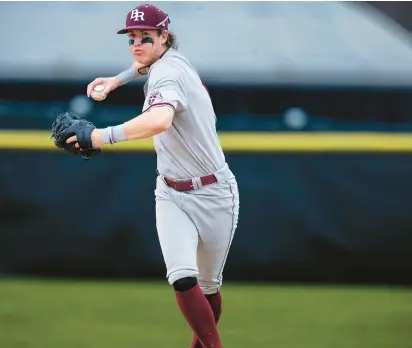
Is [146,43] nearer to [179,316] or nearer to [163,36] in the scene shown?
[163,36]

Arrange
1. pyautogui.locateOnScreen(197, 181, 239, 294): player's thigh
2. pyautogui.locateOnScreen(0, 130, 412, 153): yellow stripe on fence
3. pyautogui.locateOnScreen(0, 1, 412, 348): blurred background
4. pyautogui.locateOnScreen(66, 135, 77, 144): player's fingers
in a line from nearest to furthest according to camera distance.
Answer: pyautogui.locateOnScreen(66, 135, 77, 144): player's fingers
pyautogui.locateOnScreen(197, 181, 239, 294): player's thigh
pyautogui.locateOnScreen(0, 1, 412, 348): blurred background
pyautogui.locateOnScreen(0, 130, 412, 153): yellow stripe on fence

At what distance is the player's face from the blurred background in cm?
151

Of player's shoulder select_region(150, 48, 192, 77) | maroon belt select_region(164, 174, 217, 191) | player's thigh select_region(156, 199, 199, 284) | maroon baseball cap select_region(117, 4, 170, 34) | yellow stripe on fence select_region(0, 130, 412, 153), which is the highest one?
maroon baseball cap select_region(117, 4, 170, 34)

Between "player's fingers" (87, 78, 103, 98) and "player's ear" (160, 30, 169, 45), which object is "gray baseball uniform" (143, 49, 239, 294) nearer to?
"player's ear" (160, 30, 169, 45)

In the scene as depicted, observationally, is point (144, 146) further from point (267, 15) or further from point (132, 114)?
point (267, 15)

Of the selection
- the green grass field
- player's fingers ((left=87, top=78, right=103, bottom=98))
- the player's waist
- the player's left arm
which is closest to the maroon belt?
the player's waist

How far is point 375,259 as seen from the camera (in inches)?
243

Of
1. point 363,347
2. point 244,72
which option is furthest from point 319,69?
point 363,347

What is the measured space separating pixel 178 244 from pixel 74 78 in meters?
5.08

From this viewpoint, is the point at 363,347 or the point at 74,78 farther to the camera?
the point at 74,78

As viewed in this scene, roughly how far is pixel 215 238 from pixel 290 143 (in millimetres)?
2341

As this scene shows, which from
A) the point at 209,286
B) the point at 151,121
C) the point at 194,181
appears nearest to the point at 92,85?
the point at 194,181

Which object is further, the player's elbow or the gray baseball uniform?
the gray baseball uniform

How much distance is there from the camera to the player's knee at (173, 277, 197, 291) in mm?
3777
